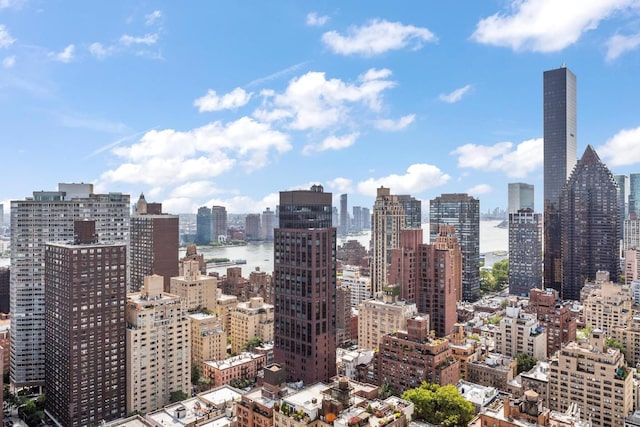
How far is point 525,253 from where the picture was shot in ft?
275

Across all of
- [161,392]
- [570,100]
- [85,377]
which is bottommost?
[161,392]

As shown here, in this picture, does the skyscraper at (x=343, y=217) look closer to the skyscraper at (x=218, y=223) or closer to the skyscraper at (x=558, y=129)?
the skyscraper at (x=218, y=223)

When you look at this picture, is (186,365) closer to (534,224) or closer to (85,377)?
(85,377)

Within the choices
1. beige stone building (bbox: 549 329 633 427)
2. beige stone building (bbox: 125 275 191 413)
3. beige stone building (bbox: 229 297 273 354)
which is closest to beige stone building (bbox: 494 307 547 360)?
beige stone building (bbox: 549 329 633 427)

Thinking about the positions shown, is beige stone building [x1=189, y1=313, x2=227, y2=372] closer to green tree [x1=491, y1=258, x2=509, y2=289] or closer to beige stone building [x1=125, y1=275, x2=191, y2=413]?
beige stone building [x1=125, y1=275, x2=191, y2=413]

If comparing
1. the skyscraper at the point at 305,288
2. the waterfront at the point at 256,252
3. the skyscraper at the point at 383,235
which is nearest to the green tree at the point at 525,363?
the skyscraper at the point at 305,288

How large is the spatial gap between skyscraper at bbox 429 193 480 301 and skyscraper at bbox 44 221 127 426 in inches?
2409

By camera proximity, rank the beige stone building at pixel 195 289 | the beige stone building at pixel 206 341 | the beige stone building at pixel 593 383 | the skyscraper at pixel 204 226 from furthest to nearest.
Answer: the skyscraper at pixel 204 226 < the beige stone building at pixel 195 289 < the beige stone building at pixel 206 341 < the beige stone building at pixel 593 383

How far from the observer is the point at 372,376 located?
39.8m

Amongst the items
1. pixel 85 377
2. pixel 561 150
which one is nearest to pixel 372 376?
pixel 85 377

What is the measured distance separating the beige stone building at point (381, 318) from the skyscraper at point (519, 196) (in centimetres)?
10199

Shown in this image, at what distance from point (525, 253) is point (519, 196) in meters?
59.4

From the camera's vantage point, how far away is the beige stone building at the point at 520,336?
44500 mm

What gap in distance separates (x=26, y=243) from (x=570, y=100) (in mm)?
114706
